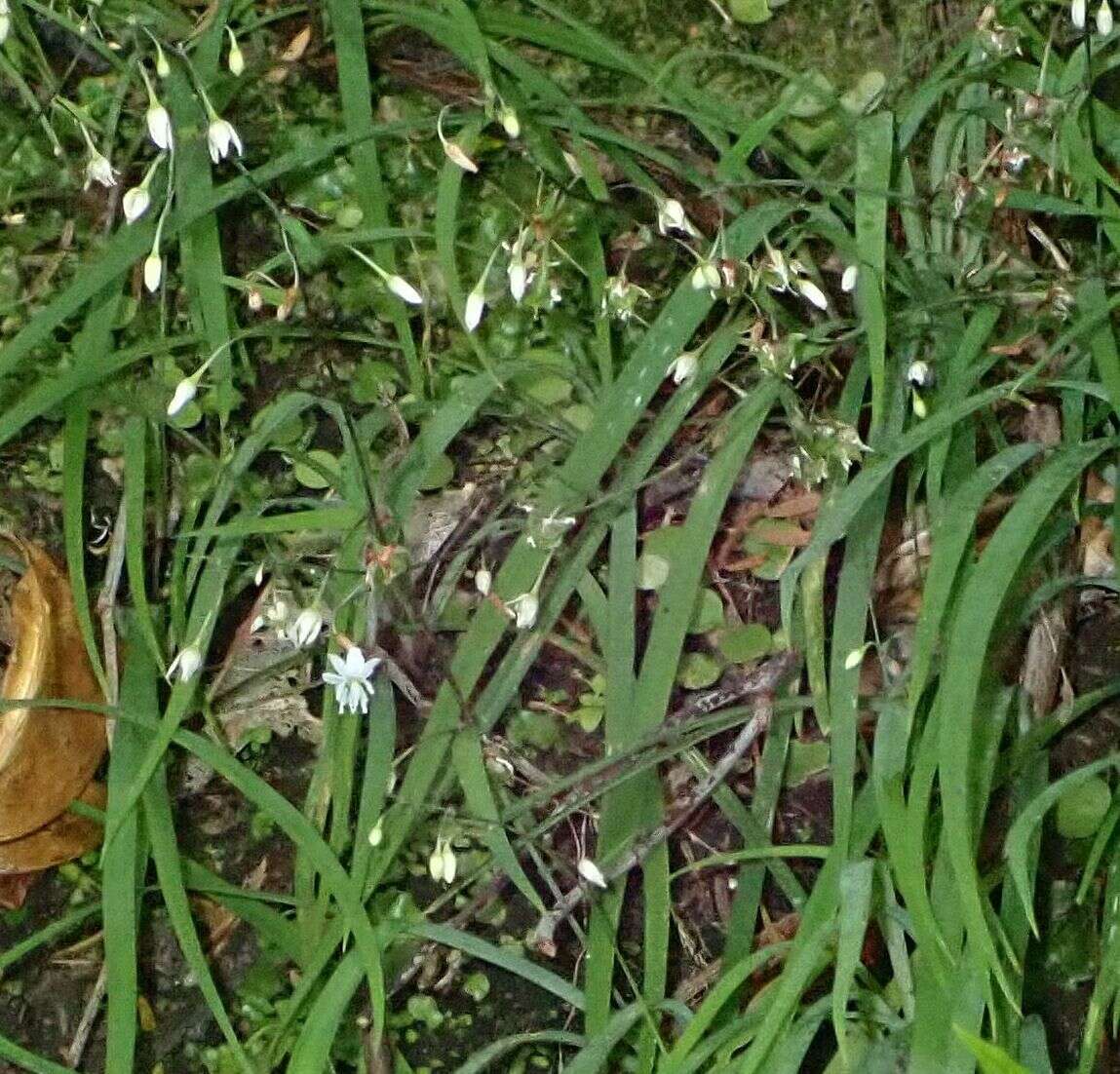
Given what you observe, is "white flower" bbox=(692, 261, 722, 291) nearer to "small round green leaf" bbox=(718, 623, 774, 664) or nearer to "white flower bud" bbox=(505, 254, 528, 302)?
"white flower bud" bbox=(505, 254, 528, 302)

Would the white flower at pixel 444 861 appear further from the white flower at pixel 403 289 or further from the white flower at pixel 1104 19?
the white flower at pixel 1104 19

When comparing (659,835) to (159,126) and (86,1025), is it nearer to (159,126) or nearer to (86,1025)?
(86,1025)

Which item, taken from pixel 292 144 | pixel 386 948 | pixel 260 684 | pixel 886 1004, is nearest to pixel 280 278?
pixel 292 144

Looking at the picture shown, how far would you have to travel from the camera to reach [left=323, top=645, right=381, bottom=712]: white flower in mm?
1192

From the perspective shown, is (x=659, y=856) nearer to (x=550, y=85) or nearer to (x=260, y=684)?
(x=260, y=684)

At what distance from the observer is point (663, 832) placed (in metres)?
1.37

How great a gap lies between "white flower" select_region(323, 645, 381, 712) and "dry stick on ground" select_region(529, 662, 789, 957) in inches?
12.6

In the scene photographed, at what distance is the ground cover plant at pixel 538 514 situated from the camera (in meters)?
1.31

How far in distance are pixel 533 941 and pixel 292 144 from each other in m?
0.92

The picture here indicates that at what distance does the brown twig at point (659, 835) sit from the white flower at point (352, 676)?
1.05ft

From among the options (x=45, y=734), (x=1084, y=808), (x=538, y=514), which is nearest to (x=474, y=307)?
(x=538, y=514)

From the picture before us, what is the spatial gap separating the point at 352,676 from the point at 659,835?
0.38 m

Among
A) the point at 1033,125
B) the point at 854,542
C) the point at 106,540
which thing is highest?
the point at 1033,125

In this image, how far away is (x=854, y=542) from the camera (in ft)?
4.45
